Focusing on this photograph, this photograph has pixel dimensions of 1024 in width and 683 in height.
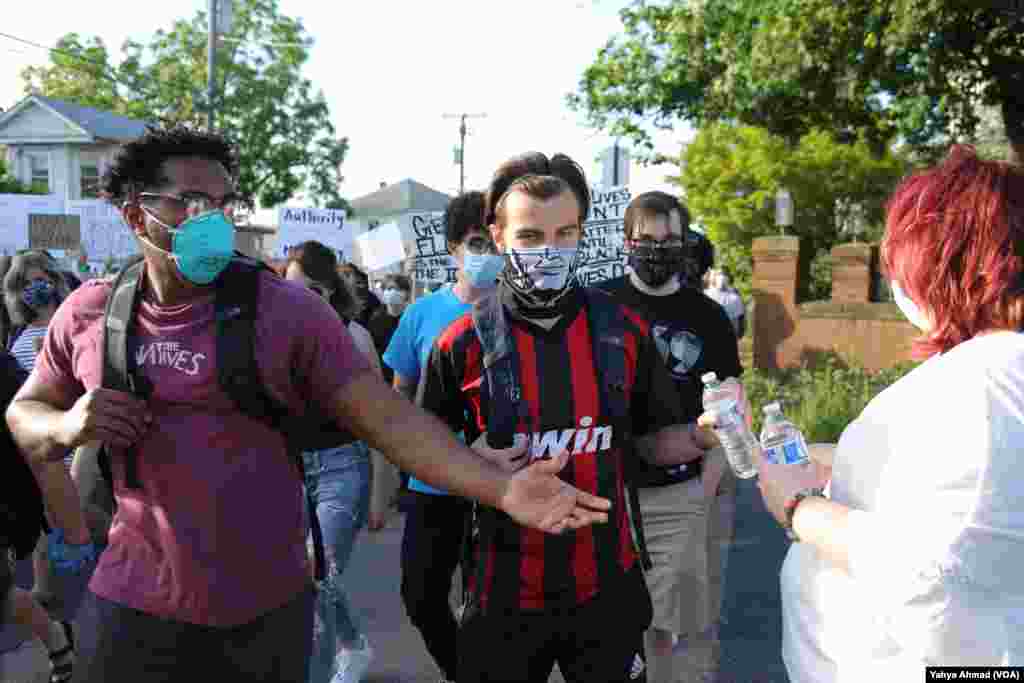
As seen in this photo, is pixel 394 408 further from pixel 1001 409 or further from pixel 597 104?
pixel 597 104

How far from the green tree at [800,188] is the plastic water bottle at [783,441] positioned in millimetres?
18653

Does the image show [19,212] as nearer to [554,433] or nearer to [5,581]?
[5,581]

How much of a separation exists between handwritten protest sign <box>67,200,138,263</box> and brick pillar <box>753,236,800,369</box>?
7.89 m

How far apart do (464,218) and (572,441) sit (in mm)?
1972

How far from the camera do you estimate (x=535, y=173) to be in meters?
2.99

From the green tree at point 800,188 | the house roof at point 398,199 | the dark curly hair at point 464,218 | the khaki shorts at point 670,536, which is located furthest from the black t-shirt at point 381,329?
the house roof at point 398,199

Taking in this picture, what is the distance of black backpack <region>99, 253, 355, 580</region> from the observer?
232cm

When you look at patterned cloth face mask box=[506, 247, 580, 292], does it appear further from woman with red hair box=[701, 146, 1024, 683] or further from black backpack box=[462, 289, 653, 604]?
woman with red hair box=[701, 146, 1024, 683]

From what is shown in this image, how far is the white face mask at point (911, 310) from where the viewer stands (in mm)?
1997

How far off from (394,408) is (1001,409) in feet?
4.33

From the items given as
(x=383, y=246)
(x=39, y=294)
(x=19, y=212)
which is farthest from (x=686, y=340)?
(x=19, y=212)

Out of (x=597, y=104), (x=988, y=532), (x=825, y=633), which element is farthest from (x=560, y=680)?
(x=597, y=104)

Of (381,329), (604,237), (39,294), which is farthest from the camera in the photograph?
(381,329)

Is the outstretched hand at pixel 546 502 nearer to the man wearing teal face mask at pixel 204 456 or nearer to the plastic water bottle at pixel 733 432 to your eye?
the man wearing teal face mask at pixel 204 456
